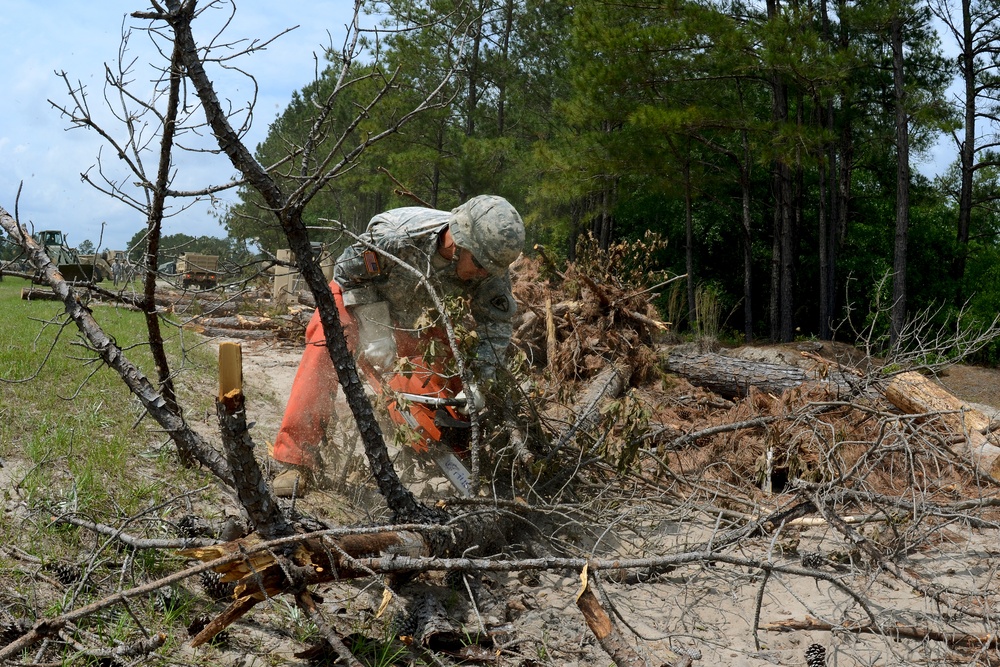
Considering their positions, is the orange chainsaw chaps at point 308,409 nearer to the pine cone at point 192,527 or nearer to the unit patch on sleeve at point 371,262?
the unit patch on sleeve at point 371,262

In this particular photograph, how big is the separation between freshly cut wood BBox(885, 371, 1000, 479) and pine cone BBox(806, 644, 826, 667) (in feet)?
9.39

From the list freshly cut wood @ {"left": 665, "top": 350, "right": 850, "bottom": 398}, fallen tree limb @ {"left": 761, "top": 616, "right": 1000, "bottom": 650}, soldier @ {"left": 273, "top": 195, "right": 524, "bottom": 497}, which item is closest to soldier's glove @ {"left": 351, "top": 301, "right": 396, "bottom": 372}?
soldier @ {"left": 273, "top": 195, "right": 524, "bottom": 497}

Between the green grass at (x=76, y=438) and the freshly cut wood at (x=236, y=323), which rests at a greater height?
the freshly cut wood at (x=236, y=323)

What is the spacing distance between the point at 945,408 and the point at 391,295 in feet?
13.8

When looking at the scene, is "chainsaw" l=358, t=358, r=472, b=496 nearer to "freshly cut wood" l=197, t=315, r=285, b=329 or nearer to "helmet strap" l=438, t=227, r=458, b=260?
"helmet strap" l=438, t=227, r=458, b=260

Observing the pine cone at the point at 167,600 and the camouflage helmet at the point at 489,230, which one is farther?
the camouflage helmet at the point at 489,230

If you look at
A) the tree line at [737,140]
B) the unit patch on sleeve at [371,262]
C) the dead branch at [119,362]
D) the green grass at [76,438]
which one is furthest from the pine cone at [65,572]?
the tree line at [737,140]

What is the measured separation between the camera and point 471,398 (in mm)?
3896

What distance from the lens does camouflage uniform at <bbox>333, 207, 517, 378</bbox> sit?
4.37m

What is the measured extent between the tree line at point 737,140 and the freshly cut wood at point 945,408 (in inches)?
170

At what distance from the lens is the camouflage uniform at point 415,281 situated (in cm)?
437

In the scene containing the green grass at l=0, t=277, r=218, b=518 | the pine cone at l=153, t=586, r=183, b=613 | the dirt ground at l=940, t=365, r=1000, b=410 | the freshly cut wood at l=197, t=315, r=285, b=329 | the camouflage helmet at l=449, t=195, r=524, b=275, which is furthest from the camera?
the freshly cut wood at l=197, t=315, r=285, b=329

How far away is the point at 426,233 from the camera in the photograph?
4434 mm

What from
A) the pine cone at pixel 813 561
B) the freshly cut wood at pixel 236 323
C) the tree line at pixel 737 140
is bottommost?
the pine cone at pixel 813 561
